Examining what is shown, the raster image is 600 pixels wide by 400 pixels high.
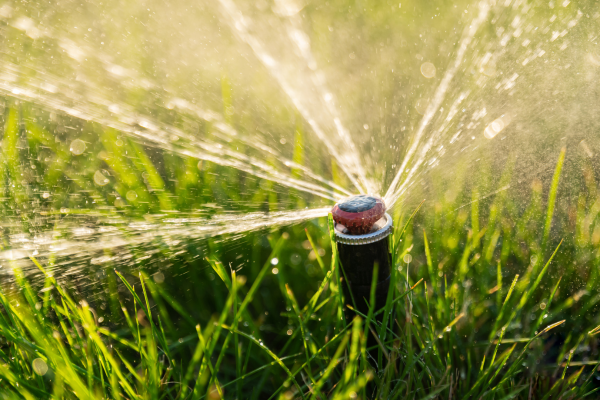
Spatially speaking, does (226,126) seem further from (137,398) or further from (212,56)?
(137,398)

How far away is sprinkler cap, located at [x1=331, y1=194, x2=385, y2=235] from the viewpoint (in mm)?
977

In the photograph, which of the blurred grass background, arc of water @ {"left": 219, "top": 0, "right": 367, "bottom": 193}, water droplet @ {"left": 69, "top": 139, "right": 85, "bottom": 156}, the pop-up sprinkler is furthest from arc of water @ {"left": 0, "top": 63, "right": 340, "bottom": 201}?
the pop-up sprinkler

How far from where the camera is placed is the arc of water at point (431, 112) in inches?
71.9

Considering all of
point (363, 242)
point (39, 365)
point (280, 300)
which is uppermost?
point (39, 365)

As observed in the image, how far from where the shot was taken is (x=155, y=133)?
251 cm

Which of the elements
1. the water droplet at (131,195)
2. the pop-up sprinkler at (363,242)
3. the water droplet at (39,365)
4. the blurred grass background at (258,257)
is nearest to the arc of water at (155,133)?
the blurred grass background at (258,257)

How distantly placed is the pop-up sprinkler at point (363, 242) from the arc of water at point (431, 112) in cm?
47

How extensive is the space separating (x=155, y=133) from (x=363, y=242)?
1923 mm

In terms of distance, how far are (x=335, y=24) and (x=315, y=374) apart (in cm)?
325

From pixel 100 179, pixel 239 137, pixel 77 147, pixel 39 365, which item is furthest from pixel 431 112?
pixel 39 365

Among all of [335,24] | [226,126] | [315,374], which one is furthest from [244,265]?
[335,24]

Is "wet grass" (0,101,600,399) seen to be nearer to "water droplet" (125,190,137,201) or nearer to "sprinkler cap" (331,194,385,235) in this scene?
"water droplet" (125,190,137,201)

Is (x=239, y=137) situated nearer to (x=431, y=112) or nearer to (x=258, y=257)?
(x=258, y=257)

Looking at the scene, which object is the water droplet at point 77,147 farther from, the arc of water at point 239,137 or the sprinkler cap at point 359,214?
the sprinkler cap at point 359,214
